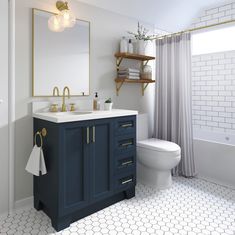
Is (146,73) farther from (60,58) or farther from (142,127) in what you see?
A: (60,58)

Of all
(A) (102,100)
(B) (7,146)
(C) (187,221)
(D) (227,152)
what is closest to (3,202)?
(B) (7,146)

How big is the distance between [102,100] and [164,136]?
1.00 meters

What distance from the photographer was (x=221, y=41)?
11.8 ft

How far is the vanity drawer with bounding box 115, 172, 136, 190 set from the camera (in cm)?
240

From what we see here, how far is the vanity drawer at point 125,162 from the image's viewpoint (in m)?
2.38

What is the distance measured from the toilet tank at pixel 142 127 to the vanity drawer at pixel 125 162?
1.88 feet

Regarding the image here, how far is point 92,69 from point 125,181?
1317 mm

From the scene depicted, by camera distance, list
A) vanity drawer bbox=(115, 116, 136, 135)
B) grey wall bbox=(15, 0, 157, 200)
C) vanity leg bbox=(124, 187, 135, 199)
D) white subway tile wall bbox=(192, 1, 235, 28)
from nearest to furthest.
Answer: grey wall bbox=(15, 0, 157, 200) < vanity drawer bbox=(115, 116, 136, 135) < vanity leg bbox=(124, 187, 135, 199) < white subway tile wall bbox=(192, 1, 235, 28)

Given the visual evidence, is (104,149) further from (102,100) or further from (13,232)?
(13,232)

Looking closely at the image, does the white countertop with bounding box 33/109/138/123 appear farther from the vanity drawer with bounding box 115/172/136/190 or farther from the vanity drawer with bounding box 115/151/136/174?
the vanity drawer with bounding box 115/172/136/190

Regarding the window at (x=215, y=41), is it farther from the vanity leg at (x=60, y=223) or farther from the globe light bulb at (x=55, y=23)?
the vanity leg at (x=60, y=223)

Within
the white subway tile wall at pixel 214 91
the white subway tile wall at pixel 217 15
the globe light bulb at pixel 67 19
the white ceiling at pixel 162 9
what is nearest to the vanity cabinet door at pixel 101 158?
the globe light bulb at pixel 67 19

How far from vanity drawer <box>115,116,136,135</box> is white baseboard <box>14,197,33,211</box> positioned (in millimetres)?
1101

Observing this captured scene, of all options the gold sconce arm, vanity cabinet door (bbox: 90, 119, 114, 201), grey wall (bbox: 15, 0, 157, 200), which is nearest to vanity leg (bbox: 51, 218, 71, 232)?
vanity cabinet door (bbox: 90, 119, 114, 201)
